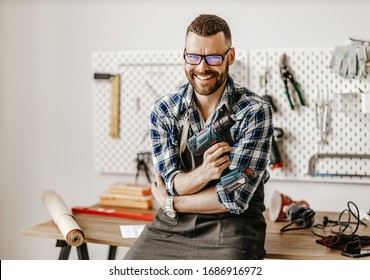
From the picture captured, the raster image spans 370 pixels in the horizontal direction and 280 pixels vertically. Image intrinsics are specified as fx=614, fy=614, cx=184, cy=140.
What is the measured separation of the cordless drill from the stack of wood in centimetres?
78

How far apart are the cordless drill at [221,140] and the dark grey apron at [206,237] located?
0.41 ft

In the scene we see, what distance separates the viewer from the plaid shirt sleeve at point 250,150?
6.47ft

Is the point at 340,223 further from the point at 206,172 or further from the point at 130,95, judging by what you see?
the point at 130,95

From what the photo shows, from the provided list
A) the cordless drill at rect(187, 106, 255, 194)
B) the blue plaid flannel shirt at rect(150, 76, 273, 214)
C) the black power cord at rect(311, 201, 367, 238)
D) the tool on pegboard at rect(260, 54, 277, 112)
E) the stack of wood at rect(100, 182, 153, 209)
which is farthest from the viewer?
the stack of wood at rect(100, 182, 153, 209)

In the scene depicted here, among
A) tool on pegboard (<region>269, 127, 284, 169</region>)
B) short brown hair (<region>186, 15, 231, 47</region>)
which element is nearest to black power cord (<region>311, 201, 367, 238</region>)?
tool on pegboard (<region>269, 127, 284, 169</region>)

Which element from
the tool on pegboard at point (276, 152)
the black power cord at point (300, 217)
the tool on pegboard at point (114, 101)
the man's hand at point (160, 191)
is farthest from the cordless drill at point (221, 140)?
the tool on pegboard at point (114, 101)

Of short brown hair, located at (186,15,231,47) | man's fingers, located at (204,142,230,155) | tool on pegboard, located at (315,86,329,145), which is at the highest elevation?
short brown hair, located at (186,15,231,47)

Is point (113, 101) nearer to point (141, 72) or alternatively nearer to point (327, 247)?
point (141, 72)

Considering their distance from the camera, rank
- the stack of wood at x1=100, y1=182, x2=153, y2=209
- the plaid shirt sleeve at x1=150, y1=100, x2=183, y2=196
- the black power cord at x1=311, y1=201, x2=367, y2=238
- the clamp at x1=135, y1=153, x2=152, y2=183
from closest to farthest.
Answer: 1. the plaid shirt sleeve at x1=150, y1=100, x2=183, y2=196
2. the black power cord at x1=311, y1=201, x2=367, y2=238
3. the stack of wood at x1=100, y1=182, x2=153, y2=209
4. the clamp at x1=135, y1=153, x2=152, y2=183

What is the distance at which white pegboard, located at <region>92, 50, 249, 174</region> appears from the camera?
281 centimetres

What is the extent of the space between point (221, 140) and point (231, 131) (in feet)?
0.32

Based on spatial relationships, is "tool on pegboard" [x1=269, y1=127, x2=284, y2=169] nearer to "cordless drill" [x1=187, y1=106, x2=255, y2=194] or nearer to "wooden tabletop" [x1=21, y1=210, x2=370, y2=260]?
"wooden tabletop" [x1=21, y1=210, x2=370, y2=260]

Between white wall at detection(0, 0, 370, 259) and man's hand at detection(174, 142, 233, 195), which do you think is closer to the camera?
man's hand at detection(174, 142, 233, 195)

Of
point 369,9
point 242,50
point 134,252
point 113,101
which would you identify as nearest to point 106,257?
point 113,101
